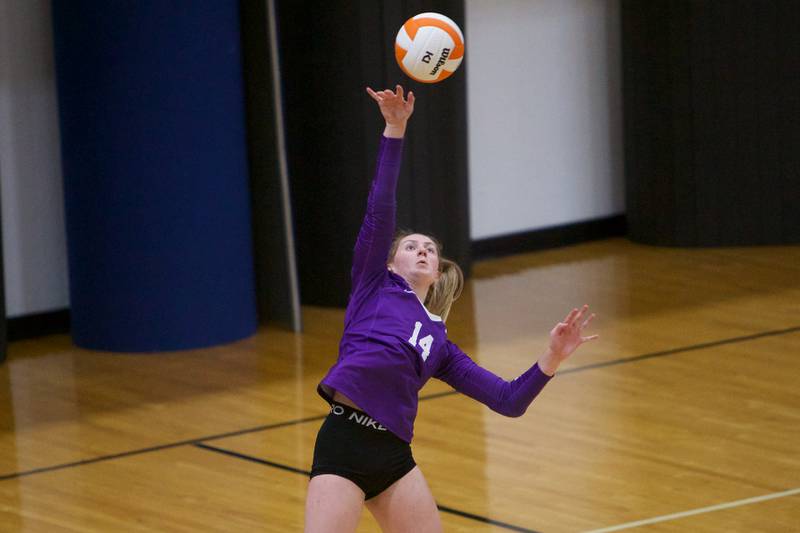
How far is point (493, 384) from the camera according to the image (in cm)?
514

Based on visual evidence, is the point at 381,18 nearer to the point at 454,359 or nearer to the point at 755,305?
the point at 755,305

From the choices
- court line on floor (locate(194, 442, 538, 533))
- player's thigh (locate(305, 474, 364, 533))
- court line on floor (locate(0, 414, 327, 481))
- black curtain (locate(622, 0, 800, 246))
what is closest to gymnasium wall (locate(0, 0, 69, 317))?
court line on floor (locate(0, 414, 327, 481))

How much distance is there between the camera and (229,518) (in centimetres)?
670

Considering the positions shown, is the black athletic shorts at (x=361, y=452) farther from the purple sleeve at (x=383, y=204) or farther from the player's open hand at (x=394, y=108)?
the player's open hand at (x=394, y=108)

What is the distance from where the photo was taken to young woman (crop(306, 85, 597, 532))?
4957 mm

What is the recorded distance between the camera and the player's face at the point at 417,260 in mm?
5191

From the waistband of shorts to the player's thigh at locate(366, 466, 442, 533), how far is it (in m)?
0.18

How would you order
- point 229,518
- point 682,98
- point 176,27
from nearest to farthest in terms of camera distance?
point 229,518 < point 176,27 < point 682,98

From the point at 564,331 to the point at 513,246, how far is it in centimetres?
757

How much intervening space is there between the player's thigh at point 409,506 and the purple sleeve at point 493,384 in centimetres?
35

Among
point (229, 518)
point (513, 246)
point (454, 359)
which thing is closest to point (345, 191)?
point (513, 246)

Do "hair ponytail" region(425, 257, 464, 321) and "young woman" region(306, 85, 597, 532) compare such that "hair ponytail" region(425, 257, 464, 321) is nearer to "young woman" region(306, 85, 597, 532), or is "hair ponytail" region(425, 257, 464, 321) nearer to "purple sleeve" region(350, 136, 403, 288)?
"young woman" region(306, 85, 597, 532)

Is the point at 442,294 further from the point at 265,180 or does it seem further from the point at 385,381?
the point at 265,180

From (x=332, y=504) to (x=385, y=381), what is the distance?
0.44 meters
